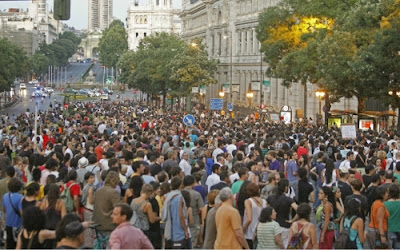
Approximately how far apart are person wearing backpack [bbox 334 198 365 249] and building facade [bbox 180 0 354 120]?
1946 inches

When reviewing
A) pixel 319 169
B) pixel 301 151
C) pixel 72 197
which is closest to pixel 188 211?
pixel 72 197

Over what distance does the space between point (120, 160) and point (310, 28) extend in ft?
122

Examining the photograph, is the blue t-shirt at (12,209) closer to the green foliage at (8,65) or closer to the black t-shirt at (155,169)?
the black t-shirt at (155,169)

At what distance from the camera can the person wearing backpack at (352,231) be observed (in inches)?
508

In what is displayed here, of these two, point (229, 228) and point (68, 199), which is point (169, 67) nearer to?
point (68, 199)

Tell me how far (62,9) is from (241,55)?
71.5 meters

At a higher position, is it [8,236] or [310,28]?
[310,28]

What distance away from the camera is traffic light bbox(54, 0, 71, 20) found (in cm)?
1656

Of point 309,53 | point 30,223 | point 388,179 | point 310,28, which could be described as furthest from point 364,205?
point 310,28

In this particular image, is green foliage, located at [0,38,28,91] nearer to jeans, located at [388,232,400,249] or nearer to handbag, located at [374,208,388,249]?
jeans, located at [388,232,400,249]

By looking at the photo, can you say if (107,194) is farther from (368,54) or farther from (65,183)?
(368,54)

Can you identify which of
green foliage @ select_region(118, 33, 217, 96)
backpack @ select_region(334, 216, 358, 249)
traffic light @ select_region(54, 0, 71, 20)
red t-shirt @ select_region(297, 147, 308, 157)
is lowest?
backpack @ select_region(334, 216, 358, 249)

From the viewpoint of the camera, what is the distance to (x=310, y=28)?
181 ft

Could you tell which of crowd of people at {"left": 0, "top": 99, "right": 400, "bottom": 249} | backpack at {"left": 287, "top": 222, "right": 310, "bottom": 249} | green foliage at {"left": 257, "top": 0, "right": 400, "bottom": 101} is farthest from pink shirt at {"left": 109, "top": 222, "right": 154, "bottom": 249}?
green foliage at {"left": 257, "top": 0, "right": 400, "bottom": 101}
